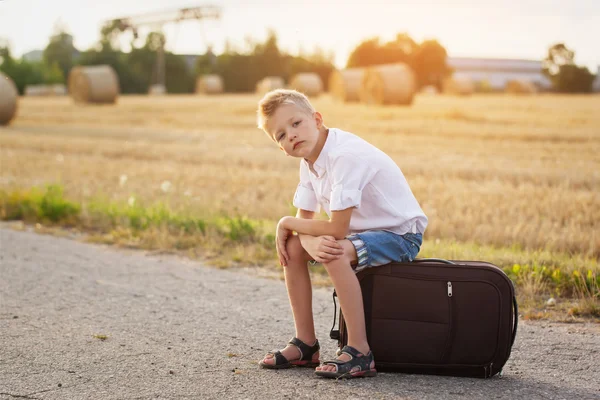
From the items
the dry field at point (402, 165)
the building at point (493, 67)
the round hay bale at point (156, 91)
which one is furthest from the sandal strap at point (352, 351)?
the building at point (493, 67)

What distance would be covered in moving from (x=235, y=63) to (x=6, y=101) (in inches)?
1342

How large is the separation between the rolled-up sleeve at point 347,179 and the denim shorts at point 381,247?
0.16 metres

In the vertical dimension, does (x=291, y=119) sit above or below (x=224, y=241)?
above

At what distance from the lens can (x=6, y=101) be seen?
63.9 ft

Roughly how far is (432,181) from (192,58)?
2422 inches

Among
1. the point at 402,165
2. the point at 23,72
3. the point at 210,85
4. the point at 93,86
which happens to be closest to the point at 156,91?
the point at 210,85

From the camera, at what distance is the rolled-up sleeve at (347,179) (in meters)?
3.21

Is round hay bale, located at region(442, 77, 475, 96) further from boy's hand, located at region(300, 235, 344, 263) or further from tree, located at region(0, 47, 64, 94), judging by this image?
boy's hand, located at region(300, 235, 344, 263)

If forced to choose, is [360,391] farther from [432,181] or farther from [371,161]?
[432,181]

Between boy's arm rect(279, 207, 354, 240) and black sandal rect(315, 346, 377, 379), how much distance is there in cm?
50

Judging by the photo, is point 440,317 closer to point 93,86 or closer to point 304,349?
point 304,349

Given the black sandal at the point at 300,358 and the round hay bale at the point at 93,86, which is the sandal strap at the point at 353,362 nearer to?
the black sandal at the point at 300,358

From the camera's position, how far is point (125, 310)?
4395 millimetres

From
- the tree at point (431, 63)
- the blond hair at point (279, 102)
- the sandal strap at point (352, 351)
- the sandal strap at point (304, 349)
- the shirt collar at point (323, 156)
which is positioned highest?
the tree at point (431, 63)
